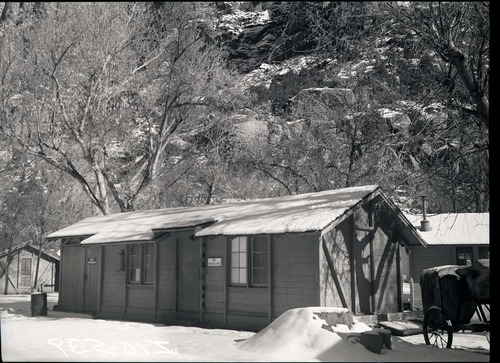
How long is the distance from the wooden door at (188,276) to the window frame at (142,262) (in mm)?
1006

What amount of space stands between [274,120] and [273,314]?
1683 centimetres

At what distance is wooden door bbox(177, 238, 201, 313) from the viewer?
47.3ft

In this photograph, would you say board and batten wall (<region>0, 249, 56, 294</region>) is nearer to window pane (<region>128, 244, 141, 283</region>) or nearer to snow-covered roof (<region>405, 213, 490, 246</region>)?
window pane (<region>128, 244, 141, 283</region>)

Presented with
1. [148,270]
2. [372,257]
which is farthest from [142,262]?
[372,257]

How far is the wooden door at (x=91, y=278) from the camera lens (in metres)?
17.6

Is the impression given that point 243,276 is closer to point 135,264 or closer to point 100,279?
point 135,264

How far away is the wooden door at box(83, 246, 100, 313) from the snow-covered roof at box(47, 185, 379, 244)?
718 millimetres

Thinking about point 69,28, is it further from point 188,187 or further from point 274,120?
point 188,187

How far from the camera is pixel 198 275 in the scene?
1441cm

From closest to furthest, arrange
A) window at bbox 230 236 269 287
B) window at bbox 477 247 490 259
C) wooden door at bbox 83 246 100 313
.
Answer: window at bbox 230 236 269 287
wooden door at bbox 83 246 100 313
window at bbox 477 247 490 259

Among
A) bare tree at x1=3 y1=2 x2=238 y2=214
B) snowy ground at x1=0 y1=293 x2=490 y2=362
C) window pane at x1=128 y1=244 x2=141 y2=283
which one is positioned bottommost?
snowy ground at x1=0 y1=293 x2=490 y2=362

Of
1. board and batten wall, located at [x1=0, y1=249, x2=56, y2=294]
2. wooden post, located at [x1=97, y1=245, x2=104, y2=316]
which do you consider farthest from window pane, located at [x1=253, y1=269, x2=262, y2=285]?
board and batten wall, located at [x1=0, y1=249, x2=56, y2=294]

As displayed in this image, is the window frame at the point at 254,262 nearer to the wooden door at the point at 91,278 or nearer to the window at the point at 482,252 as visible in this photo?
the wooden door at the point at 91,278
